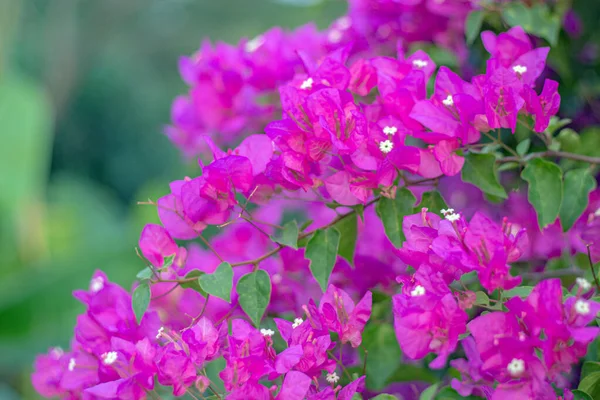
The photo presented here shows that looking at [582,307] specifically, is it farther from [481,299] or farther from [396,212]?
[396,212]

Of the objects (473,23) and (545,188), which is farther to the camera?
(473,23)

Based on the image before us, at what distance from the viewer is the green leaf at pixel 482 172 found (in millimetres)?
562

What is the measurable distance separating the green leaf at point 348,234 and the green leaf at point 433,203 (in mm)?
63

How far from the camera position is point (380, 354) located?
0.63 meters

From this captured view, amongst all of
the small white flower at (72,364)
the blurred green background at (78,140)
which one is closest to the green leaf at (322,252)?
the small white flower at (72,364)

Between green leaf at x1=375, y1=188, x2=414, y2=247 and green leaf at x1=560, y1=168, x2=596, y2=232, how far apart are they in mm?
141

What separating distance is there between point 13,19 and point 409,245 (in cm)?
273

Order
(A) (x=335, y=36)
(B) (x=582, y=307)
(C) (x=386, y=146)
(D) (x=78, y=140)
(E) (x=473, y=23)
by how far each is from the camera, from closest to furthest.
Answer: (B) (x=582, y=307) < (C) (x=386, y=146) < (E) (x=473, y=23) < (A) (x=335, y=36) < (D) (x=78, y=140)

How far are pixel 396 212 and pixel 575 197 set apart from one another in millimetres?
165

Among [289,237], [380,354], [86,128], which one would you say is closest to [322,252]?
[289,237]

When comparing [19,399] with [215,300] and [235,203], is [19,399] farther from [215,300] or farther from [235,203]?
[235,203]

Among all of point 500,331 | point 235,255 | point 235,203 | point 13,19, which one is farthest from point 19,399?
point 500,331

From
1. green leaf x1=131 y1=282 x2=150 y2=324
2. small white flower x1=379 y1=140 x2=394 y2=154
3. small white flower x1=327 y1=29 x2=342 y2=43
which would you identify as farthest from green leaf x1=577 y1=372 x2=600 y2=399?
small white flower x1=327 y1=29 x2=342 y2=43

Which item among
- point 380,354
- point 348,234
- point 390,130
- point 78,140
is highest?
point 390,130
